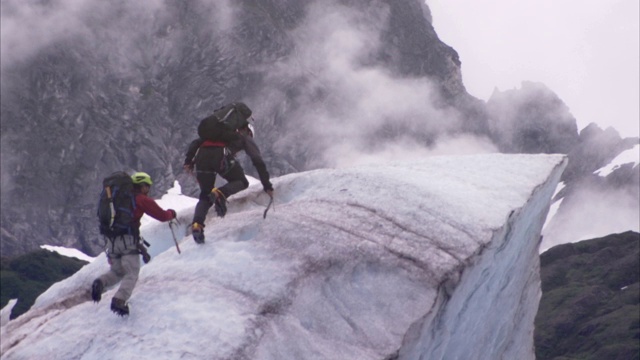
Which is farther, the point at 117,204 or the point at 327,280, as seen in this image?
the point at 327,280

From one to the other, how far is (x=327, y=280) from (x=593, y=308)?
163932mm

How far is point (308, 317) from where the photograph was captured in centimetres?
1583

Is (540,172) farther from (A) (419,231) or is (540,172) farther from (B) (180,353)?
(B) (180,353)

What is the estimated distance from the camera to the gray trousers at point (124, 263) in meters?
16.0

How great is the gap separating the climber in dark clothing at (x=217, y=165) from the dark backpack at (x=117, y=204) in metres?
2.49

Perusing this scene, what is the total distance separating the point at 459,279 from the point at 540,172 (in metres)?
6.08

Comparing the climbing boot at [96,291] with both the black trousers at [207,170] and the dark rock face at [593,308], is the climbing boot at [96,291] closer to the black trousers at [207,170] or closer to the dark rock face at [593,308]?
the black trousers at [207,170]

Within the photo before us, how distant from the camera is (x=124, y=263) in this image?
53.0 feet

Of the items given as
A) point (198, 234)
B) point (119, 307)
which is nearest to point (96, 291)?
point (119, 307)

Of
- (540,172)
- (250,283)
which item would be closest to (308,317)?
(250,283)

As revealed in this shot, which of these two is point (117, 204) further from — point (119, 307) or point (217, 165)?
point (217, 165)

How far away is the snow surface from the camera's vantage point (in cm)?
1531

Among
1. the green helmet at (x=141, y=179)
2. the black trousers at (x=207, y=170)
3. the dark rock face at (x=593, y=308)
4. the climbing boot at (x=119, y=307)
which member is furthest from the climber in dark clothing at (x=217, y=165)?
the dark rock face at (x=593, y=308)

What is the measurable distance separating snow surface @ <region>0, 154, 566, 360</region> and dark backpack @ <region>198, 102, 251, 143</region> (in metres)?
1.95
